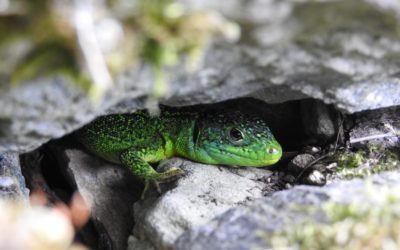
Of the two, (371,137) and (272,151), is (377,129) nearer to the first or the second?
(371,137)

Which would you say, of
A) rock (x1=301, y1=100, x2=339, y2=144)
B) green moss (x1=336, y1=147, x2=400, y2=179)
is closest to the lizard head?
rock (x1=301, y1=100, x2=339, y2=144)

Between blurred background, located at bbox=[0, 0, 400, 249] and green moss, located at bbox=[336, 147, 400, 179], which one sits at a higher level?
blurred background, located at bbox=[0, 0, 400, 249]

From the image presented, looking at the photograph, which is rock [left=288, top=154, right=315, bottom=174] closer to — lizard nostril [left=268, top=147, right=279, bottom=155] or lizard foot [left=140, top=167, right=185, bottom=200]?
lizard nostril [left=268, top=147, right=279, bottom=155]

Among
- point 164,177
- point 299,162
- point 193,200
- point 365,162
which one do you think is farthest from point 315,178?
point 164,177

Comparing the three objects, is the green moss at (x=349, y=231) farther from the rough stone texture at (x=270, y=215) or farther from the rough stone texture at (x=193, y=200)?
the rough stone texture at (x=193, y=200)

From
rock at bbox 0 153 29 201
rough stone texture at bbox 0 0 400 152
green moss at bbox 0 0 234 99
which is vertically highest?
green moss at bbox 0 0 234 99

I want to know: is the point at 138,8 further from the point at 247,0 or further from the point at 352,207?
the point at 352,207

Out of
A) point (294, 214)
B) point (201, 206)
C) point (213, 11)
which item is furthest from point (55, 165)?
point (213, 11)

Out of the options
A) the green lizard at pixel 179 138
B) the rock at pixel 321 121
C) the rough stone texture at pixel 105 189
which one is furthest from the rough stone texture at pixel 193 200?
the rock at pixel 321 121
